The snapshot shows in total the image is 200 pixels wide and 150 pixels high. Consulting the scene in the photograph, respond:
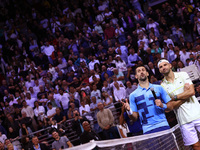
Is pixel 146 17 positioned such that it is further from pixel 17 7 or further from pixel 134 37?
pixel 17 7

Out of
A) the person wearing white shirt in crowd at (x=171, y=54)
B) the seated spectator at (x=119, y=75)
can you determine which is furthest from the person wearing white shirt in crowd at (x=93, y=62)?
the person wearing white shirt in crowd at (x=171, y=54)

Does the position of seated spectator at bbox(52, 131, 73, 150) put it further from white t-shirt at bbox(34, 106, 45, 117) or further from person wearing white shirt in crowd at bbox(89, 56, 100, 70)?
person wearing white shirt in crowd at bbox(89, 56, 100, 70)

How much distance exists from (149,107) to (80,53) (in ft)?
34.3

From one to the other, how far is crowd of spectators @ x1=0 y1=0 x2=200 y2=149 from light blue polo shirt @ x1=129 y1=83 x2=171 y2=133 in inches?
239

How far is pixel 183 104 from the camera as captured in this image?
16.1 ft

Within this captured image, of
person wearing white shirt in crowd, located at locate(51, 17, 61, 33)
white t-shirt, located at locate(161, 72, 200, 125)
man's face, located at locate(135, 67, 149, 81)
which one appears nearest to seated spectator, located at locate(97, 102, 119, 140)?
white t-shirt, located at locate(161, 72, 200, 125)

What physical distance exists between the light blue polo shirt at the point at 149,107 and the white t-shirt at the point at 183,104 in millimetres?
357

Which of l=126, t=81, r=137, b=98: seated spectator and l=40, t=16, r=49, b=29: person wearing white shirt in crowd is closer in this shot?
l=126, t=81, r=137, b=98: seated spectator

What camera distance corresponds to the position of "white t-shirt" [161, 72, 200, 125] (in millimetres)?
4785

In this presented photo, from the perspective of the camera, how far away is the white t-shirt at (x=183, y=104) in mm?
4785

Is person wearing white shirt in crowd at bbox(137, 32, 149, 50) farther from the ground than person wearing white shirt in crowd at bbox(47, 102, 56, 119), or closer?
farther from the ground

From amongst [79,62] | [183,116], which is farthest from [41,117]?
[183,116]

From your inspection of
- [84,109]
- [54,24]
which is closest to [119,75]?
[84,109]

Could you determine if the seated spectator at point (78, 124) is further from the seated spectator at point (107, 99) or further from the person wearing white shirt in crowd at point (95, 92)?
the person wearing white shirt in crowd at point (95, 92)
